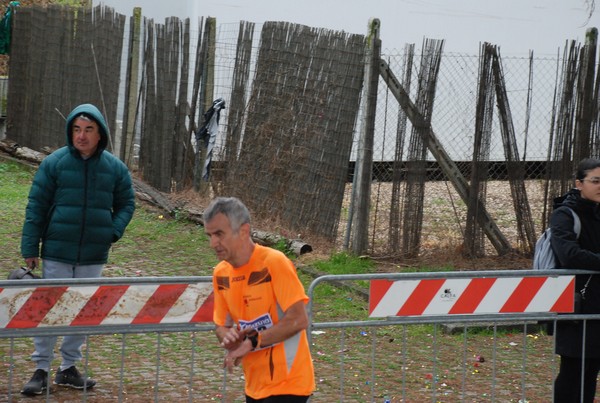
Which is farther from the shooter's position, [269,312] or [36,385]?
[36,385]

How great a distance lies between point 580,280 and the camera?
6.45 m

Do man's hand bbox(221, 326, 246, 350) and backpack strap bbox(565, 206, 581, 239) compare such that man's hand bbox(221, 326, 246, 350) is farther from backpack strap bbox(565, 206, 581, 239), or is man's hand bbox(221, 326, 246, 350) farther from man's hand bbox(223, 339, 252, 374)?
backpack strap bbox(565, 206, 581, 239)

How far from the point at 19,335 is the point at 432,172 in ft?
21.8

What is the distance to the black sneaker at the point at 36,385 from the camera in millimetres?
6848

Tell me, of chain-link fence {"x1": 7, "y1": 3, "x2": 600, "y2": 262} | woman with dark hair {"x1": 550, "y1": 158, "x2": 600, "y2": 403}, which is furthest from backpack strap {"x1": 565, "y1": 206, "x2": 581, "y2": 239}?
chain-link fence {"x1": 7, "y1": 3, "x2": 600, "y2": 262}

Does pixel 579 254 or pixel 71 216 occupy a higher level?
pixel 579 254

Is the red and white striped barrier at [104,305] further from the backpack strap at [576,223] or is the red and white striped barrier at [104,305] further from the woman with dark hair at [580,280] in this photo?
the backpack strap at [576,223]

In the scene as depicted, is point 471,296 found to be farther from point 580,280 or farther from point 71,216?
point 71,216

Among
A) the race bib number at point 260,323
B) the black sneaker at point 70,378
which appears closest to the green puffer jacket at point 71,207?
the black sneaker at point 70,378

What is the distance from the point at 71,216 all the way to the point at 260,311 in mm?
2573

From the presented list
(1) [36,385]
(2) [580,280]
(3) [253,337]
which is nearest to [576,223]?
(2) [580,280]

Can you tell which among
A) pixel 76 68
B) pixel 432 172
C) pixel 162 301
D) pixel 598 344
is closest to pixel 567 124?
pixel 432 172

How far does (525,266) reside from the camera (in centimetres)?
1130

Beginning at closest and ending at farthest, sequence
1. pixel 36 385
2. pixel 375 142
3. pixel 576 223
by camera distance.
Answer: pixel 576 223, pixel 36 385, pixel 375 142
